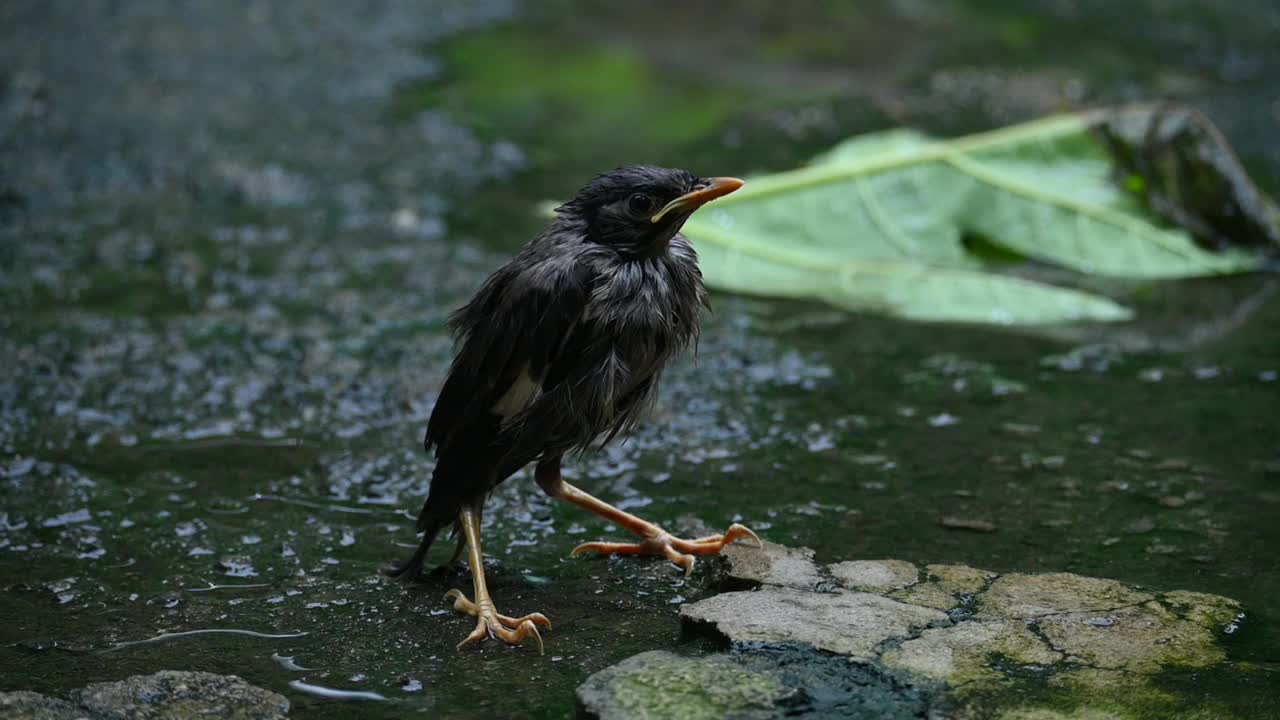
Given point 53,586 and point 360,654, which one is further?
point 53,586

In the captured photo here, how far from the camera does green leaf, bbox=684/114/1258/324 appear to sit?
5.92 metres

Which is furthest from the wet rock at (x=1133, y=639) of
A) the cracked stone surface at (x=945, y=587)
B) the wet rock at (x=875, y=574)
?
the wet rock at (x=875, y=574)

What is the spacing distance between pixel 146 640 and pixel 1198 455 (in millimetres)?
3129

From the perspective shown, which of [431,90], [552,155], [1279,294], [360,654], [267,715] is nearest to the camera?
[267,715]

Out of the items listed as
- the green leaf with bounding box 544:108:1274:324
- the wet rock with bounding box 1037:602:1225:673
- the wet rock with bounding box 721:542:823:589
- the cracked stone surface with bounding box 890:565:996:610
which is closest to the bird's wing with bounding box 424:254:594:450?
the wet rock with bounding box 721:542:823:589

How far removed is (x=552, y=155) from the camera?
7.71 meters

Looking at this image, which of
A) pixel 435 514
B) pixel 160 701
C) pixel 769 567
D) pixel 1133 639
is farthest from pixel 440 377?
pixel 1133 639

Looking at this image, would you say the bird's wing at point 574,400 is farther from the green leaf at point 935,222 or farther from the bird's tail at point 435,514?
the green leaf at point 935,222

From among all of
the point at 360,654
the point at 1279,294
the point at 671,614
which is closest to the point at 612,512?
the point at 671,614

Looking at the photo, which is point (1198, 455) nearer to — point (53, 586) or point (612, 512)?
point (612, 512)

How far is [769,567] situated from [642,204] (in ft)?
3.25

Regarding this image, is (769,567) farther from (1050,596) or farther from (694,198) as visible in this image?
(694,198)

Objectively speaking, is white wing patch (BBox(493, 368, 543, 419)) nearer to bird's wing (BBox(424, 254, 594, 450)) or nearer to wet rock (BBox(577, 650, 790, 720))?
bird's wing (BBox(424, 254, 594, 450))

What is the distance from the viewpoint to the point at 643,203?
3535 millimetres
